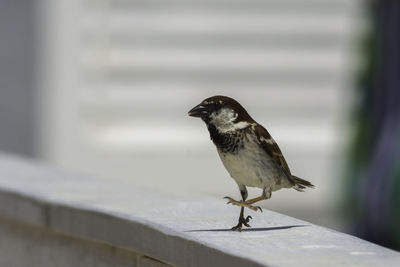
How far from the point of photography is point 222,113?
4.36m

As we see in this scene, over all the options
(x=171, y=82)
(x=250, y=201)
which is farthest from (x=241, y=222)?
(x=171, y=82)

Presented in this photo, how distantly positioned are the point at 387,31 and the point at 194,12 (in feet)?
27.9

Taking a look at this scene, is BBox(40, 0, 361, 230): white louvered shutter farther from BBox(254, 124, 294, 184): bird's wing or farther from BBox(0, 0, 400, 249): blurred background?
BBox(254, 124, 294, 184): bird's wing

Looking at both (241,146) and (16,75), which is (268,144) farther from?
(16,75)

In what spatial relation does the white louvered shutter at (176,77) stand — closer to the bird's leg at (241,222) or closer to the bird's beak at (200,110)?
the bird's leg at (241,222)

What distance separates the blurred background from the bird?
12605mm

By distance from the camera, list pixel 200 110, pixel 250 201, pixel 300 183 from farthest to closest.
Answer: pixel 300 183
pixel 250 201
pixel 200 110

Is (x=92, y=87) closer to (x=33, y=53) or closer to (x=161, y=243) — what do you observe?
(x=33, y=53)

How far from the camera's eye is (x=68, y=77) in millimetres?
17609

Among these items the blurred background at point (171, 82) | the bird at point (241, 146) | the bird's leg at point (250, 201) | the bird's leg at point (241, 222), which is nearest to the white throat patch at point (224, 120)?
the bird at point (241, 146)

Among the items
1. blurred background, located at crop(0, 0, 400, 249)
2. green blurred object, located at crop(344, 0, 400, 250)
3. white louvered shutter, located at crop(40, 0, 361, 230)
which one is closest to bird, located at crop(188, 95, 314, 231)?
green blurred object, located at crop(344, 0, 400, 250)

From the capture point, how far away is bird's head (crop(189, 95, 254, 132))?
14.2 ft

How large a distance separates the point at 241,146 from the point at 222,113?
0.13 m

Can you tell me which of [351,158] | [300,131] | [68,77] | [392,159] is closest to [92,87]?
[68,77]
